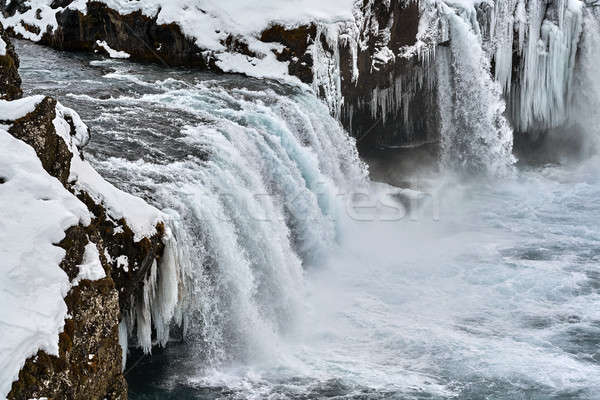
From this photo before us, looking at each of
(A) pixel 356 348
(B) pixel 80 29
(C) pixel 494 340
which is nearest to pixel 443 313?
(C) pixel 494 340

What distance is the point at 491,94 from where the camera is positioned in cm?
1473

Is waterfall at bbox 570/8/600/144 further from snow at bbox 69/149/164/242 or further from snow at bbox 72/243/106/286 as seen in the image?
snow at bbox 72/243/106/286

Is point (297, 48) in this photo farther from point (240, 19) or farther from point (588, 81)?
point (588, 81)

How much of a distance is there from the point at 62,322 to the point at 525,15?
45.6 feet

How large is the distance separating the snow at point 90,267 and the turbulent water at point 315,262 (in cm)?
211

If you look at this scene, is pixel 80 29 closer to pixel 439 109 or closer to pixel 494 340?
pixel 439 109

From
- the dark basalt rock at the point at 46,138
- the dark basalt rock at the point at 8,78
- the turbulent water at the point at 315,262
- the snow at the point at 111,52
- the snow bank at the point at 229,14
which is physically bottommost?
the turbulent water at the point at 315,262

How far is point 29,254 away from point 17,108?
1.33 m

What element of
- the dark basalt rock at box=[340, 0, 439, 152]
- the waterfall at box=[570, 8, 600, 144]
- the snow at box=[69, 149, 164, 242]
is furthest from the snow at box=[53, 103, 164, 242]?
the waterfall at box=[570, 8, 600, 144]

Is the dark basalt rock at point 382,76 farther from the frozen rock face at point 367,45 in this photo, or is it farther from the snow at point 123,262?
the snow at point 123,262

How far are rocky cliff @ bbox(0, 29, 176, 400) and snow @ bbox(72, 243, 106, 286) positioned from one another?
1cm

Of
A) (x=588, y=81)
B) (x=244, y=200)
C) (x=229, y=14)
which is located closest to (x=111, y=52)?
(x=229, y=14)

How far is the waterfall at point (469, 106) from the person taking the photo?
46.2 ft

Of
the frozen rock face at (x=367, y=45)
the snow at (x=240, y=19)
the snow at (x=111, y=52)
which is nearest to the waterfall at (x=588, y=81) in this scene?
the frozen rock face at (x=367, y=45)
